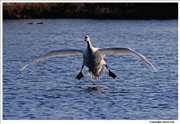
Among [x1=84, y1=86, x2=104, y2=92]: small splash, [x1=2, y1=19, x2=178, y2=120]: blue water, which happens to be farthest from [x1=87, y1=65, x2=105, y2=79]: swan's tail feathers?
[x1=84, y1=86, x2=104, y2=92]: small splash

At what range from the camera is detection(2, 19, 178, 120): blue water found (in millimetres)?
12820

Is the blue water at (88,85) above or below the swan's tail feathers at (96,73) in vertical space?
below

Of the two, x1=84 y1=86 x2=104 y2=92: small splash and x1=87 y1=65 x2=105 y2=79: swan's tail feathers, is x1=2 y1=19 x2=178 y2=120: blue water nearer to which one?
x1=84 y1=86 x2=104 y2=92: small splash

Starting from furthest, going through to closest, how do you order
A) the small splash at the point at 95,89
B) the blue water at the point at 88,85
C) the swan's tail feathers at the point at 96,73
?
the small splash at the point at 95,89
the swan's tail feathers at the point at 96,73
the blue water at the point at 88,85

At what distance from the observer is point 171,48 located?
24.4m

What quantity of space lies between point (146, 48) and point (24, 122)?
1364 centimetres

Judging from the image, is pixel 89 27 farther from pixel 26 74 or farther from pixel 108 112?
pixel 108 112

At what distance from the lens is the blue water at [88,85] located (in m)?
12.8

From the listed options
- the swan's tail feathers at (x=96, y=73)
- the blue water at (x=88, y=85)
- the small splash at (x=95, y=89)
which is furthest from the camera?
the small splash at (x=95, y=89)

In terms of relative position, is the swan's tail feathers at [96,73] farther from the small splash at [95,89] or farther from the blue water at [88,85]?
the small splash at [95,89]

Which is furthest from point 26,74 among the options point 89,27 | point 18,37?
point 89,27

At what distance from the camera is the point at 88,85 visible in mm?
15812

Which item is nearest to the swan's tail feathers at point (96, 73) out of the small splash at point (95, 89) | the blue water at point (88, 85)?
the blue water at point (88, 85)

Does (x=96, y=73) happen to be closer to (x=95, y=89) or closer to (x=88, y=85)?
(x=95, y=89)
